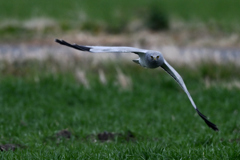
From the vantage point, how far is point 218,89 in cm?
1033

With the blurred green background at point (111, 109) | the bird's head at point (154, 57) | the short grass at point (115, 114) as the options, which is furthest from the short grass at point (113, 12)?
the bird's head at point (154, 57)

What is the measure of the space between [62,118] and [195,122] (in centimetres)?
216

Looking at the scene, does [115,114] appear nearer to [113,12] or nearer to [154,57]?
[154,57]

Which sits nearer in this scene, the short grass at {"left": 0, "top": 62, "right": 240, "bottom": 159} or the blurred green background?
the short grass at {"left": 0, "top": 62, "right": 240, "bottom": 159}

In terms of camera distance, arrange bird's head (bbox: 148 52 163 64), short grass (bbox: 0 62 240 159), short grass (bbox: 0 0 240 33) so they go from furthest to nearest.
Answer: short grass (bbox: 0 0 240 33) → short grass (bbox: 0 62 240 159) → bird's head (bbox: 148 52 163 64)

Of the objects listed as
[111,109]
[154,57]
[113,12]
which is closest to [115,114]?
[111,109]

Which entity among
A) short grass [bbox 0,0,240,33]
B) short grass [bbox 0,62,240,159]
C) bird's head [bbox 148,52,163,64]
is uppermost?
short grass [bbox 0,0,240,33]

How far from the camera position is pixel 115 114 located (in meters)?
8.62

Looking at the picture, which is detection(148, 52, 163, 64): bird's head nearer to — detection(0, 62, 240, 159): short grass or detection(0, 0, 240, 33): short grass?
detection(0, 62, 240, 159): short grass

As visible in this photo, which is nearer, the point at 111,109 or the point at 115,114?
the point at 115,114

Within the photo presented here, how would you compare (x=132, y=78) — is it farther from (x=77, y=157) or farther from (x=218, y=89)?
(x=77, y=157)

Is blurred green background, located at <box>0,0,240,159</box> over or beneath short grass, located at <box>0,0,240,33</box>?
beneath

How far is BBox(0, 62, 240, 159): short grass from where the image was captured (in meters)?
5.59

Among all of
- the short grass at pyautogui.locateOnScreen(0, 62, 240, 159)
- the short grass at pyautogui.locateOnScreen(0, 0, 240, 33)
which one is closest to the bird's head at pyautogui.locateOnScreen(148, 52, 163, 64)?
the short grass at pyautogui.locateOnScreen(0, 62, 240, 159)
